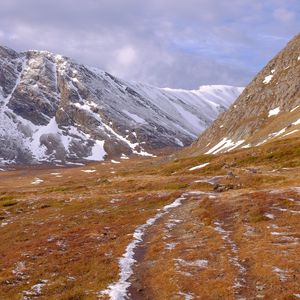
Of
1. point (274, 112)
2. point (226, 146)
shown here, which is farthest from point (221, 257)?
point (274, 112)

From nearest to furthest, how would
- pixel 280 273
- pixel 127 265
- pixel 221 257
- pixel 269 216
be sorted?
1. pixel 280 273
2. pixel 221 257
3. pixel 127 265
4. pixel 269 216

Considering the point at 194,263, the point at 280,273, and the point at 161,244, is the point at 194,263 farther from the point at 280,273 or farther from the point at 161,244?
the point at 161,244

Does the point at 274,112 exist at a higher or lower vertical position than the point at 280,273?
higher

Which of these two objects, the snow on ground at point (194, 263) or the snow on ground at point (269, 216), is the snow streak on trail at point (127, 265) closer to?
the snow on ground at point (194, 263)

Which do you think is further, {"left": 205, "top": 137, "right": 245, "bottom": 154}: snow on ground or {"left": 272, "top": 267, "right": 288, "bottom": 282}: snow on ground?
{"left": 205, "top": 137, "right": 245, "bottom": 154}: snow on ground

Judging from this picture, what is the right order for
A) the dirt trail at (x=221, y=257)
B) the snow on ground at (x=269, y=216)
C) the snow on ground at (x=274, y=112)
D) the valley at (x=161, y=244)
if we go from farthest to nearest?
the snow on ground at (x=274, y=112) → the snow on ground at (x=269, y=216) → the valley at (x=161, y=244) → the dirt trail at (x=221, y=257)

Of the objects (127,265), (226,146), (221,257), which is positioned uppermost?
(226,146)

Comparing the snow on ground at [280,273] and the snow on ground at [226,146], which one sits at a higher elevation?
the snow on ground at [226,146]

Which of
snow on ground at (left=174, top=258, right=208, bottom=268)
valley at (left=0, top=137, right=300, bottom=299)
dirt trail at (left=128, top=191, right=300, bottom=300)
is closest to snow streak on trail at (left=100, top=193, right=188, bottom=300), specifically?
valley at (left=0, top=137, right=300, bottom=299)

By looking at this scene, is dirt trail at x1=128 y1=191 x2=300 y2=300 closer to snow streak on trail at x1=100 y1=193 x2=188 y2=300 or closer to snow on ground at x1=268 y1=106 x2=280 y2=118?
snow streak on trail at x1=100 y1=193 x2=188 y2=300

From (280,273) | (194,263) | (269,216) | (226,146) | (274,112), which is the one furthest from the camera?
(274,112)

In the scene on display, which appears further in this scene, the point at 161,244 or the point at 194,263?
the point at 161,244

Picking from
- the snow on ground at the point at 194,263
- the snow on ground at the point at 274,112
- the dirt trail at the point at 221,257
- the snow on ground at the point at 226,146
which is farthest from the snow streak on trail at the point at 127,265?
the snow on ground at the point at 274,112

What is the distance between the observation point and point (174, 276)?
111ft
